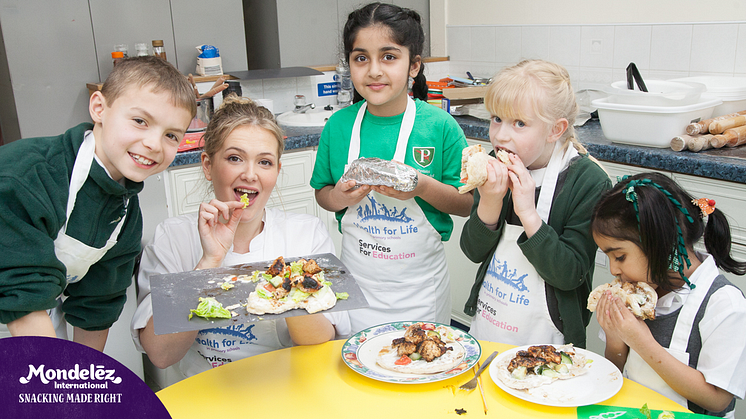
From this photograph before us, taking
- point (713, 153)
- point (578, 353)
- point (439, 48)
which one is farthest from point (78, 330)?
point (439, 48)

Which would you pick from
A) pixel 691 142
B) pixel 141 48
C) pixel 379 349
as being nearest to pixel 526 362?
pixel 379 349

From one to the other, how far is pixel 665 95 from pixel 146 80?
188cm

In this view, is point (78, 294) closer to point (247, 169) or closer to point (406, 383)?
point (247, 169)

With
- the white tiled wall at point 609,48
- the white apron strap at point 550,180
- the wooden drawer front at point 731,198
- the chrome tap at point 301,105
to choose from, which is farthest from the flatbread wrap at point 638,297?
the chrome tap at point 301,105

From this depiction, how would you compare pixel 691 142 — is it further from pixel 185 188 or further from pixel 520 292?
pixel 185 188

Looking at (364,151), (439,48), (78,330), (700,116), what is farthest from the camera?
(439,48)

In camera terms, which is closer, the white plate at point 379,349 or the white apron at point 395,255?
the white plate at point 379,349

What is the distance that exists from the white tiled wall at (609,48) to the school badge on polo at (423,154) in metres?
1.75

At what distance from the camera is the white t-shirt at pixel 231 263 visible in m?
1.44

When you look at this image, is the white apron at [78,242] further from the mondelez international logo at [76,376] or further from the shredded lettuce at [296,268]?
the mondelez international logo at [76,376]

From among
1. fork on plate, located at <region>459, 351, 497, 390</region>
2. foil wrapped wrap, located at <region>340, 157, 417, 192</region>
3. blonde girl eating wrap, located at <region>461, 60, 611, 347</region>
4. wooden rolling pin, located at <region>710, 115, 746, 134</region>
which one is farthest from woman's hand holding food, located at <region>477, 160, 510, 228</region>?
wooden rolling pin, located at <region>710, 115, 746, 134</region>

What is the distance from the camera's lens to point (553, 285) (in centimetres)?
145

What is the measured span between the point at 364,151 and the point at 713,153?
1.29 meters

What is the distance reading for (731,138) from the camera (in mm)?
2115
